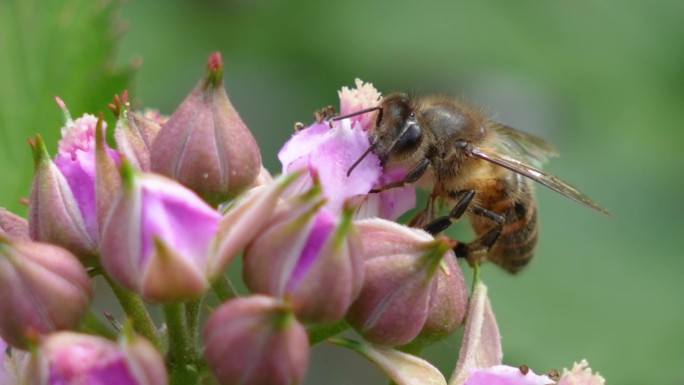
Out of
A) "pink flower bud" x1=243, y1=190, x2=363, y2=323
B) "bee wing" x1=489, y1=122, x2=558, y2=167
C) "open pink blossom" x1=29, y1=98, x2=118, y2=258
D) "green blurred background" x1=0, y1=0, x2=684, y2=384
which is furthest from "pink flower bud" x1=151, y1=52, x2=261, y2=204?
"green blurred background" x1=0, y1=0, x2=684, y2=384

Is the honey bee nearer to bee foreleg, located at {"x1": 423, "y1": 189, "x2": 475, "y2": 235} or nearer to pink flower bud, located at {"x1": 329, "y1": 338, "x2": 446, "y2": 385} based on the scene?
bee foreleg, located at {"x1": 423, "y1": 189, "x2": 475, "y2": 235}

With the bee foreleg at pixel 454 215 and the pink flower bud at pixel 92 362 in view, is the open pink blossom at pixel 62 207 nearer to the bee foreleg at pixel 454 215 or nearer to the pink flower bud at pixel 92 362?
the pink flower bud at pixel 92 362

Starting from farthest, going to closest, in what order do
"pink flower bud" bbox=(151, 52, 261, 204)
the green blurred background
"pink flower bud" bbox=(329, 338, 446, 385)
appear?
1. the green blurred background
2. "pink flower bud" bbox=(329, 338, 446, 385)
3. "pink flower bud" bbox=(151, 52, 261, 204)

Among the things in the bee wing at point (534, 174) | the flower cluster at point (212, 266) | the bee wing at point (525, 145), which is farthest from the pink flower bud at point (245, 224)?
the bee wing at point (525, 145)

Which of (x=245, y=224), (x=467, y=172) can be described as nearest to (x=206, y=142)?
(x=245, y=224)

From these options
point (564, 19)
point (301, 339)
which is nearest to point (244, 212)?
point (301, 339)

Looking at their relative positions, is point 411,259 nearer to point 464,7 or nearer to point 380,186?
point 380,186

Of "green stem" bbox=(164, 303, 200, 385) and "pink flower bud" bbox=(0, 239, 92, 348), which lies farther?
→ "green stem" bbox=(164, 303, 200, 385)
